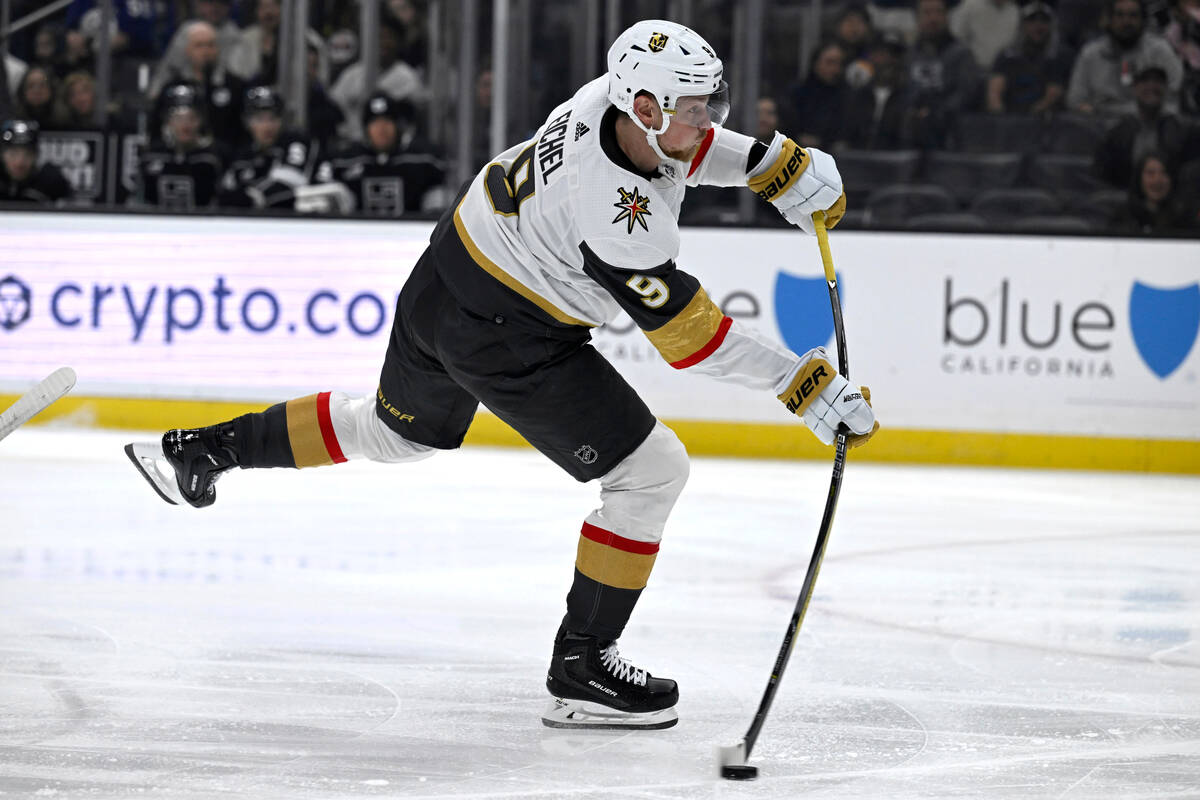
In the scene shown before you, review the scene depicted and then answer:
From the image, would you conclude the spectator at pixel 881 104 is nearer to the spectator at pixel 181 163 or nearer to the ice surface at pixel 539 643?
the ice surface at pixel 539 643

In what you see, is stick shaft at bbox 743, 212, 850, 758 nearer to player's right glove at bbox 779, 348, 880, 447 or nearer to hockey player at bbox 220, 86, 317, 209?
player's right glove at bbox 779, 348, 880, 447

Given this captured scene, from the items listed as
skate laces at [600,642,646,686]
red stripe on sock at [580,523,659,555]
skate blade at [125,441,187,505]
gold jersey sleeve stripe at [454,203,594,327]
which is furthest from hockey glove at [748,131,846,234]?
skate blade at [125,441,187,505]

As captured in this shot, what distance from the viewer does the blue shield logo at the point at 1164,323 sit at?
22.6 ft

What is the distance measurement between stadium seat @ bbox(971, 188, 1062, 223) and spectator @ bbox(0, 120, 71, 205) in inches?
174

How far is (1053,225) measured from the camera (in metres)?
7.07

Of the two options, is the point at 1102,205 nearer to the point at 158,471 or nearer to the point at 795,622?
the point at 795,622

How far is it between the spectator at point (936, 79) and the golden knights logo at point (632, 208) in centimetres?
522

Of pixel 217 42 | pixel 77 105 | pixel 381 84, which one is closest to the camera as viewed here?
pixel 381 84

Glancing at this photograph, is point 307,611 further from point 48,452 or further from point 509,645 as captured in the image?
point 48,452

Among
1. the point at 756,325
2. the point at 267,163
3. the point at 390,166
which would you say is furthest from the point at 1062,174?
the point at 267,163

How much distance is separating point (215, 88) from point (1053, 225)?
424 cm

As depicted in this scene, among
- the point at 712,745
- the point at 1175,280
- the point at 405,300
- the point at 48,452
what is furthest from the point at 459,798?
the point at 1175,280

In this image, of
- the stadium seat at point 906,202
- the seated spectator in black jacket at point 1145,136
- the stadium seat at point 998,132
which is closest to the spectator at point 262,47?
the stadium seat at point 906,202

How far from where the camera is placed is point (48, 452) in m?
6.65
